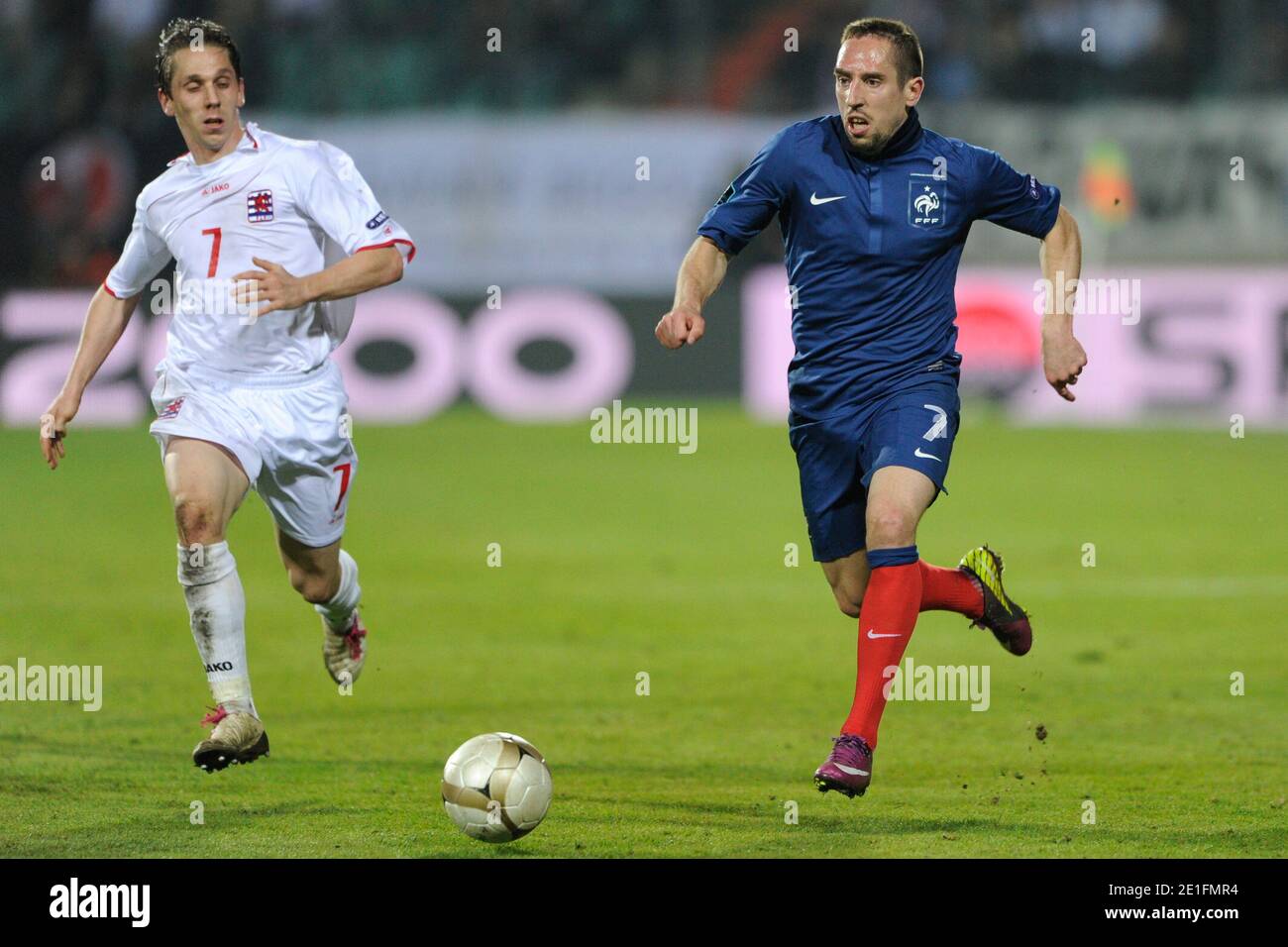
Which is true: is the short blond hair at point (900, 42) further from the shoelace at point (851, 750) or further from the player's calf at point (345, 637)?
the player's calf at point (345, 637)

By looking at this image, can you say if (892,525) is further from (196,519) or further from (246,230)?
(246,230)

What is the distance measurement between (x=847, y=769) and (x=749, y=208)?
5.82ft

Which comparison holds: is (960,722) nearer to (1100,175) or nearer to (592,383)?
(592,383)

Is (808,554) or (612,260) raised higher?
(612,260)

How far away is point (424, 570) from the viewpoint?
37.0 feet

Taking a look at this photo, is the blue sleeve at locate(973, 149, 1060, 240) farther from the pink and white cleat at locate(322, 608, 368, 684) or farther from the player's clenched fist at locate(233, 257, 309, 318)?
the pink and white cleat at locate(322, 608, 368, 684)

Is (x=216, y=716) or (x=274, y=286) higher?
(x=274, y=286)

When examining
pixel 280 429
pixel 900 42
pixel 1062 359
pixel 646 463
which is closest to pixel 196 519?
pixel 280 429

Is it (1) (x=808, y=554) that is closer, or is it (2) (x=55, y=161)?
(1) (x=808, y=554)

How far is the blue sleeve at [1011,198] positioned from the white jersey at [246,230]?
1856mm

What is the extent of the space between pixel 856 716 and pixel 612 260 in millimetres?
15048

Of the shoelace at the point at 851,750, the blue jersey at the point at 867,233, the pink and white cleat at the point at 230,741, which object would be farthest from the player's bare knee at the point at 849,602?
the pink and white cleat at the point at 230,741

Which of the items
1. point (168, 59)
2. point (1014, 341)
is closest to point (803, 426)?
point (168, 59)
